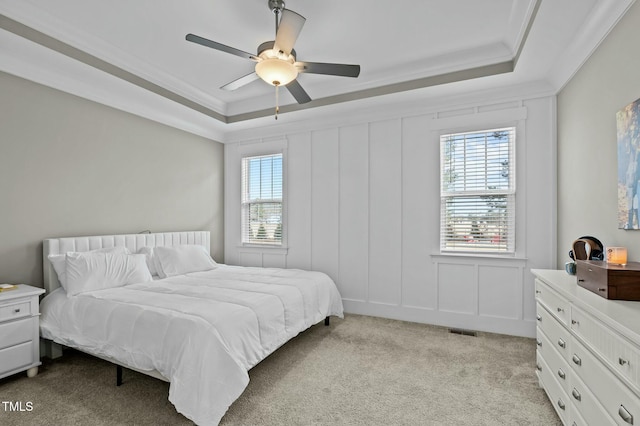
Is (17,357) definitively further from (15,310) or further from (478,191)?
(478,191)

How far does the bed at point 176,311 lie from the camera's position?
200cm

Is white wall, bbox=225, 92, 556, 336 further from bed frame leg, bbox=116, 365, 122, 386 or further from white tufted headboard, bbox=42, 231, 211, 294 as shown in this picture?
bed frame leg, bbox=116, 365, 122, 386

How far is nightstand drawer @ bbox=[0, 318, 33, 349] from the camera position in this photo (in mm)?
2438

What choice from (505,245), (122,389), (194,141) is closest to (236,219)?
(194,141)

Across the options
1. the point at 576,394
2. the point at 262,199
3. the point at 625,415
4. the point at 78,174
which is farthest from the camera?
the point at 262,199

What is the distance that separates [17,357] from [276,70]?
3.07 metres

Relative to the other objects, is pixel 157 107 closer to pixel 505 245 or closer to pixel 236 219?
pixel 236 219

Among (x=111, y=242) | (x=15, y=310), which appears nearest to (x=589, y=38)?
(x=111, y=242)

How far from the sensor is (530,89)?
343 centimetres

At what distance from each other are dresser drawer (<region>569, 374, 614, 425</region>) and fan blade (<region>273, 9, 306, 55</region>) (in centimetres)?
269

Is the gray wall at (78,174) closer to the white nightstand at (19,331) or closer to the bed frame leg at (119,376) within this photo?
the white nightstand at (19,331)

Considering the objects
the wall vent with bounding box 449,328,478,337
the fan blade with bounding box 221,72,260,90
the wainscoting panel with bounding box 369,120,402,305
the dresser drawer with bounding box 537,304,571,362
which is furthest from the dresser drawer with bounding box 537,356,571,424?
the fan blade with bounding box 221,72,260,90

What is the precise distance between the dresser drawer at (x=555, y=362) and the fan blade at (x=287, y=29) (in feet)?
9.02

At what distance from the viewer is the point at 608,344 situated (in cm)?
138
